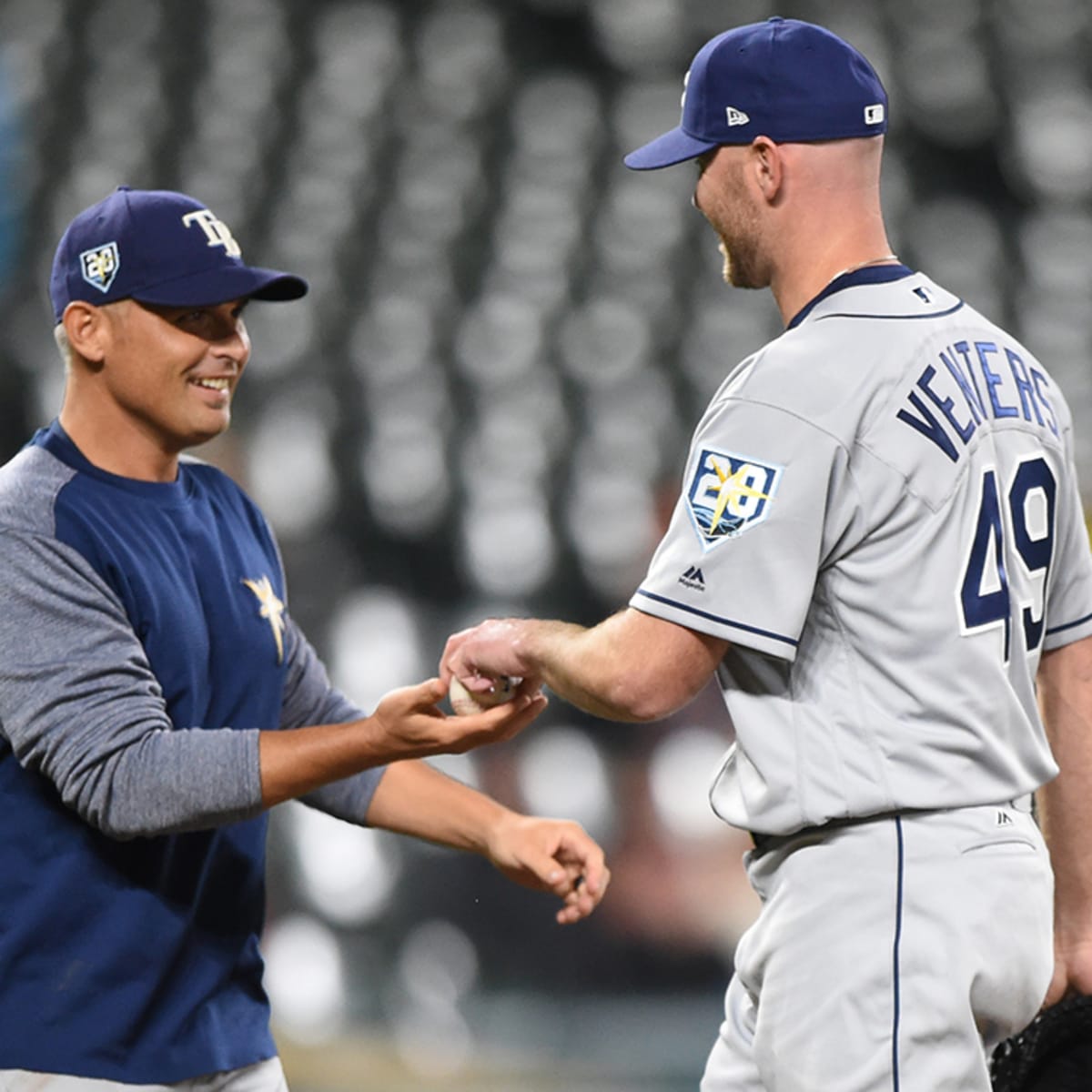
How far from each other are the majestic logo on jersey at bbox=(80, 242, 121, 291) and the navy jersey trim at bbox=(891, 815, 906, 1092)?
3.66 feet

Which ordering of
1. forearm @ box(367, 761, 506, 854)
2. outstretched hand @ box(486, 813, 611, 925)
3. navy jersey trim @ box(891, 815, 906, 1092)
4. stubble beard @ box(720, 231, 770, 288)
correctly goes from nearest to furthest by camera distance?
1. navy jersey trim @ box(891, 815, 906, 1092)
2. stubble beard @ box(720, 231, 770, 288)
3. outstretched hand @ box(486, 813, 611, 925)
4. forearm @ box(367, 761, 506, 854)

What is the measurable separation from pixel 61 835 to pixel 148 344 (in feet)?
1.93

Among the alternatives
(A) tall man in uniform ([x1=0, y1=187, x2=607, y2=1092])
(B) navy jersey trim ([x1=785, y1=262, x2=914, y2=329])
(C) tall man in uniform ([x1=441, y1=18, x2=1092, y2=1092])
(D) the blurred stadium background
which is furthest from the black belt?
(D) the blurred stadium background

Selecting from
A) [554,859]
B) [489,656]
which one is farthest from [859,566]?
[554,859]

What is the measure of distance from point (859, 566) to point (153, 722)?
2.51 ft

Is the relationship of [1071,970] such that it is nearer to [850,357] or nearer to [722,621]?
[722,621]

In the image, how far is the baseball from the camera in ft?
6.16

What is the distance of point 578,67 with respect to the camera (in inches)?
228

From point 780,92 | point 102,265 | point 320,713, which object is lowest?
point 320,713

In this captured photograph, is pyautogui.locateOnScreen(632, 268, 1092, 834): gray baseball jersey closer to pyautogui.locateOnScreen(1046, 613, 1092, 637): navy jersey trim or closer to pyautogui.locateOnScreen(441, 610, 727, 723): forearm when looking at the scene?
pyautogui.locateOnScreen(441, 610, 727, 723): forearm

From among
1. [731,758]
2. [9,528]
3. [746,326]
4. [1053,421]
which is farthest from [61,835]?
[746,326]

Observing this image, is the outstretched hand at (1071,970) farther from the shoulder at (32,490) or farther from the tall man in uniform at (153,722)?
the shoulder at (32,490)

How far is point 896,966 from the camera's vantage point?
1.59m

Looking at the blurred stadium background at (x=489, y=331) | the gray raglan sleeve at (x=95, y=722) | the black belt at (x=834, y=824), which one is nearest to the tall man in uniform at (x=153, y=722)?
the gray raglan sleeve at (x=95, y=722)
